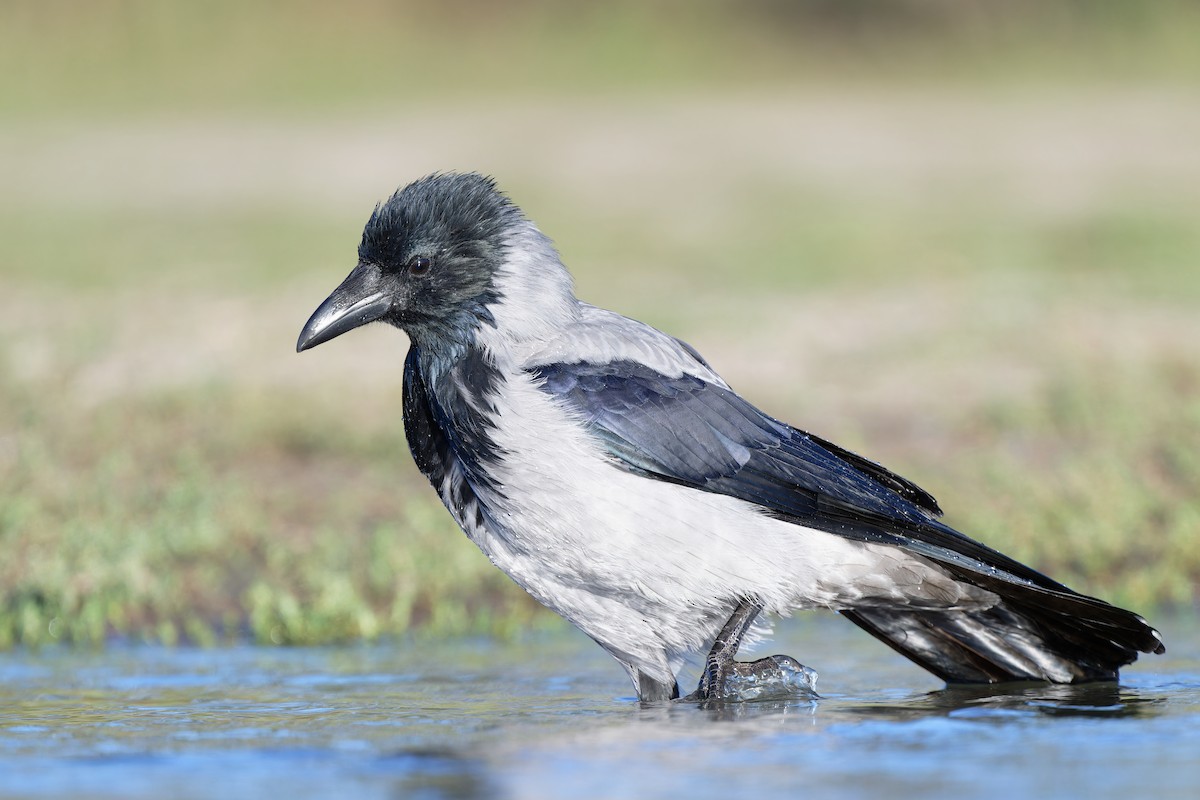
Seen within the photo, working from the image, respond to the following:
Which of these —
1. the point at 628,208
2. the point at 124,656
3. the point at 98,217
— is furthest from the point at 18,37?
the point at 124,656

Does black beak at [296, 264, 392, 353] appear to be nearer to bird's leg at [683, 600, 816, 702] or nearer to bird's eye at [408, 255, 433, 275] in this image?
bird's eye at [408, 255, 433, 275]

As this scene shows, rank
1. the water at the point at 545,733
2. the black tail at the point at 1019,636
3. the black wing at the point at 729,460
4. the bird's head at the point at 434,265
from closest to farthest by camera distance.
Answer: the water at the point at 545,733 < the black wing at the point at 729,460 < the black tail at the point at 1019,636 < the bird's head at the point at 434,265

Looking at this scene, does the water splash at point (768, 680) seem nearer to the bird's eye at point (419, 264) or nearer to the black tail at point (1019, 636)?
the black tail at point (1019, 636)

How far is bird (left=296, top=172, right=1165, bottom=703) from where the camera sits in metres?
5.29

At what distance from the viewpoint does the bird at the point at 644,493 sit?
5289 mm

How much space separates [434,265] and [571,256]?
31.7ft

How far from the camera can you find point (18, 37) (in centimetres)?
2717

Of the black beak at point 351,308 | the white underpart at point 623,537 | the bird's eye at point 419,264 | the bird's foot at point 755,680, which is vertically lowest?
the bird's foot at point 755,680

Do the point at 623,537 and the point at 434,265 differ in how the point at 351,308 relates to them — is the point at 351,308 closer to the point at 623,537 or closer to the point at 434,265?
the point at 434,265

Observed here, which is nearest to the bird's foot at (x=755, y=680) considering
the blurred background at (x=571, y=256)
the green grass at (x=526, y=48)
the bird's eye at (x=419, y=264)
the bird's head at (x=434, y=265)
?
the bird's head at (x=434, y=265)

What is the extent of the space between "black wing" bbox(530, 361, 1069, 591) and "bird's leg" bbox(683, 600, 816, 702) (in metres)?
0.32

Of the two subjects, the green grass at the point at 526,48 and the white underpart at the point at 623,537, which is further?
the green grass at the point at 526,48

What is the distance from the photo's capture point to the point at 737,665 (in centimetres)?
548

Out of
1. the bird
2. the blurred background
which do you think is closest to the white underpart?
the bird
